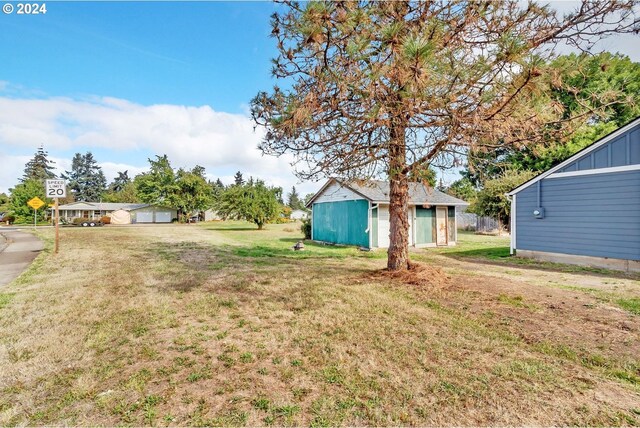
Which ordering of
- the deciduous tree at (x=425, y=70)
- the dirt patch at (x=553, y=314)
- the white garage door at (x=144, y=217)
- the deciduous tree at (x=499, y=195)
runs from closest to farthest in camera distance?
the dirt patch at (x=553, y=314) < the deciduous tree at (x=425, y=70) < the deciduous tree at (x=499, y=195) < the white garage door at (x=144, y=217)

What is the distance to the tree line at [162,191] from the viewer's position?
2738cm

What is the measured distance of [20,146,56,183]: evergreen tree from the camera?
56188 millimetres

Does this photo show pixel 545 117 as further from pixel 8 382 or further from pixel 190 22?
pixel 190 22

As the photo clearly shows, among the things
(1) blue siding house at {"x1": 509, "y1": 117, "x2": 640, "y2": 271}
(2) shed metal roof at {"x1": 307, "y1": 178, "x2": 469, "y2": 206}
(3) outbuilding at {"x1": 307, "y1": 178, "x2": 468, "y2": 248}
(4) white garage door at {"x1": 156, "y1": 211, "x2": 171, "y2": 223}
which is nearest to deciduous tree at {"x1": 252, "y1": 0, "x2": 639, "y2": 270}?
(1) blue siding house at {"x1": 509, "y1": 117, "x2": 640, "y2": 271}

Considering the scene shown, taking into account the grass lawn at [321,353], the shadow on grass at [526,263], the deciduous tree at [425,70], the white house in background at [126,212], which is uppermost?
the deciduous tree at [425,70]

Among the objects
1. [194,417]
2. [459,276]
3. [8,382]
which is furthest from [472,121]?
[8,382]

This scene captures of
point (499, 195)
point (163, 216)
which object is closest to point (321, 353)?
point (499, 195)

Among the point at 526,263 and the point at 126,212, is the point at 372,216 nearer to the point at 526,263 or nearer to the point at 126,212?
the point at 526,263

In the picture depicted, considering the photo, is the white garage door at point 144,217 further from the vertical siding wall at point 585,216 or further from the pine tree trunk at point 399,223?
the vertical siding wall at point 585,216

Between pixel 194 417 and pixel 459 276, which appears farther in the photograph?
pixel 459 276

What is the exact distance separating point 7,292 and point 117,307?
315cm

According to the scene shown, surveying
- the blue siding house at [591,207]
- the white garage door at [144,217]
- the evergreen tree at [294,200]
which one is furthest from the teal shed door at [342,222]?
the evergreen tree at [294,200]

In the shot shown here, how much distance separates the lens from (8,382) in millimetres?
2691

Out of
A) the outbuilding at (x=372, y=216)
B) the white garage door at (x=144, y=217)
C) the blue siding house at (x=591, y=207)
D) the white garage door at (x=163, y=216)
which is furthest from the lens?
the white garage door at (x=163, y=216)
